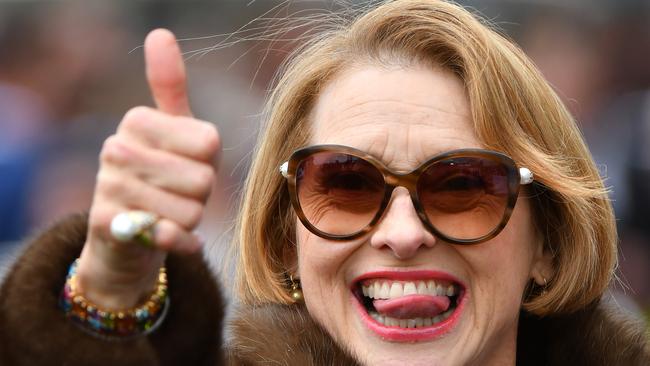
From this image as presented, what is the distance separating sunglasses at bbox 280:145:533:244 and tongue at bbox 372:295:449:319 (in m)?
0.16

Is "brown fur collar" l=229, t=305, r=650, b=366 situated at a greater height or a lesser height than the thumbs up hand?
lesser

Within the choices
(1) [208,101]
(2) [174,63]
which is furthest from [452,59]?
(1) [208,101]

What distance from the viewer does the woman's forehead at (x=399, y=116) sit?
259 cm

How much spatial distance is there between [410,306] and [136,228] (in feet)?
3.06

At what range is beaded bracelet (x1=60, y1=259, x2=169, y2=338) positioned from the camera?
1935 mm

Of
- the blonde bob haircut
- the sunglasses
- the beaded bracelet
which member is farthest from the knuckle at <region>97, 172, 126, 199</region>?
the blonde bob haircut

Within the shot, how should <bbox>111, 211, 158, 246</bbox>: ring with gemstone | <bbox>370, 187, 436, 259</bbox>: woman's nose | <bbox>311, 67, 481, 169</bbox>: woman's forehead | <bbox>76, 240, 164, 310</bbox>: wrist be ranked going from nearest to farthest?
<bbox>111, 211, 158, 246</bbox>: ring with gemstone < <bbox>76, 240, 164, 310</bbox>: wrist < <bbox>370, 187, 436, 259</bbox>: woman's nose < <bbox>311, 67, 481, 169</bbox>: woman's forehead

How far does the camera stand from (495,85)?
2676mm

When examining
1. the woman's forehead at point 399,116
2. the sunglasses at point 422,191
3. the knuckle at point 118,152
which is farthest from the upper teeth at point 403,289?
the knuckle at point 118,152

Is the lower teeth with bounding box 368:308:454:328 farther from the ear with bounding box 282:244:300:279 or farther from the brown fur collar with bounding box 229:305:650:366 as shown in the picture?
the ear with bounding box 282:244:300:279

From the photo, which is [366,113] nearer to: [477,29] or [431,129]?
[431,129]

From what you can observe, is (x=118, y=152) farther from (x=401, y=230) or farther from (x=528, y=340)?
(x=528, y=340)

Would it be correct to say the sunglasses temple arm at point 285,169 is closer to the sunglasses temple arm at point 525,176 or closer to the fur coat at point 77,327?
the fur coat at point 77,327

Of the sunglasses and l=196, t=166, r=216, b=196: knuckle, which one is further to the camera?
the sunglasses
